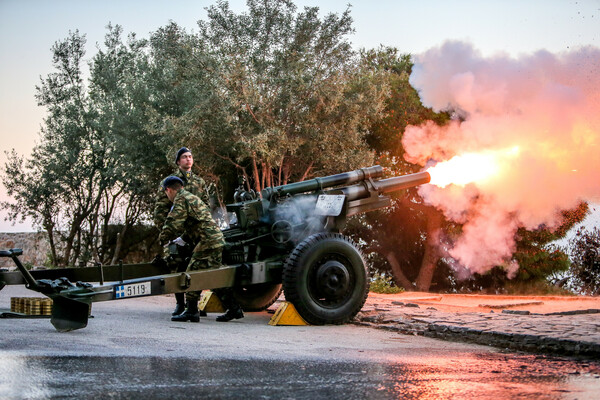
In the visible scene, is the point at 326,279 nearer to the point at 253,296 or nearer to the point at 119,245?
the point at 253,296

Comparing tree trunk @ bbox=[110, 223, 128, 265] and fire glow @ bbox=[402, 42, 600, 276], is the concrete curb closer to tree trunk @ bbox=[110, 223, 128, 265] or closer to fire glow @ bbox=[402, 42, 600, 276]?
fire glow @ bbox=[402, 42, 600, 276]

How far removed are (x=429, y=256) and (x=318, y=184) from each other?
44.3 feet

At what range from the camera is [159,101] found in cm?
2284

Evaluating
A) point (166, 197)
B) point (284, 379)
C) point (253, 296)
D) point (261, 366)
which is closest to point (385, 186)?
point (253, 296)

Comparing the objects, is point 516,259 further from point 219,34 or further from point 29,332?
point 29,332

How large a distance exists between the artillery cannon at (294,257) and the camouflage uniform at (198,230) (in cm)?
25

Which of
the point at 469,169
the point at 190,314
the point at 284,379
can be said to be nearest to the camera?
the point at 284,379

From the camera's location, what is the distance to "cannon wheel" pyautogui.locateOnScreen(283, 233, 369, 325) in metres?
8.81

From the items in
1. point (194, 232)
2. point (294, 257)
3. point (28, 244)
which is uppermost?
point (28, 244)

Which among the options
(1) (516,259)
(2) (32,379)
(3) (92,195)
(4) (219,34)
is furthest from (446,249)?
(2) (32,379)

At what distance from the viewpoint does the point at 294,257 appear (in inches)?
348

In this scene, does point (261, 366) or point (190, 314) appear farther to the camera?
point (190, 314)

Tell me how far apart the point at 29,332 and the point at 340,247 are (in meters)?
3.90

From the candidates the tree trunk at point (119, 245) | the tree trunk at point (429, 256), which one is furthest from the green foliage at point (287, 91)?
the tree trunk at point (119, 245)
